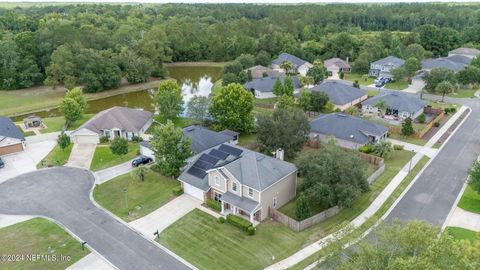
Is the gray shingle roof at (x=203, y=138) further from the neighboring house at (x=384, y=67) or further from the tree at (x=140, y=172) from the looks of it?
the neighboring house at (x=384, y=67)

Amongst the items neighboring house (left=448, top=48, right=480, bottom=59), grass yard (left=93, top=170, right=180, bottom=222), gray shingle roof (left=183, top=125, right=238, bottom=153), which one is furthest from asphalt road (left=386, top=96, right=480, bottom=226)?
neighboring house (left=448, top=48, right=480, bottom=59)

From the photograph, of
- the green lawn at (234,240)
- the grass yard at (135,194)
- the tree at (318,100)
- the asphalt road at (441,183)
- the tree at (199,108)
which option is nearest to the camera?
the green lawn at (234,240)

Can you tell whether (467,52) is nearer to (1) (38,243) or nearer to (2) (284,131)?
(2) (284,131)

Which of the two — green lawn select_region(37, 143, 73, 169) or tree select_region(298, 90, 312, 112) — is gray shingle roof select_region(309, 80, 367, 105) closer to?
tree select_region(298, 90, 312, 112)

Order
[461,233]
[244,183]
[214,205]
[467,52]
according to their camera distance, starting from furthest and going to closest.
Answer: [467,52]
[214,205]
[244,183]
[461,233]

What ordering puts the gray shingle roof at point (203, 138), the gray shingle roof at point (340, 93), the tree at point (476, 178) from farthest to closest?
the gray shingle roof at point (340, 93) → the gray shingle roof at point (203, 138) → the tree at point (476, 178)

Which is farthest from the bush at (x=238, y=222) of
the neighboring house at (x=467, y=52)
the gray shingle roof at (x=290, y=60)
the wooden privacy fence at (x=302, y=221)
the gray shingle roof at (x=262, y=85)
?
the neighboring house at (x=467, y=52)

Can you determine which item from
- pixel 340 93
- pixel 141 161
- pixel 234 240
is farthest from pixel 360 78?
pixel 234 240
